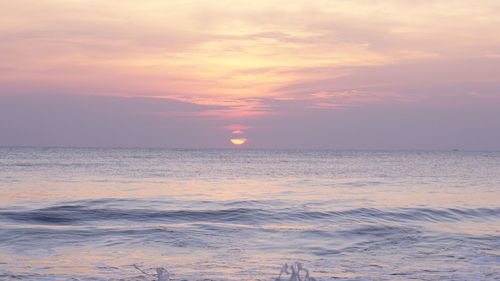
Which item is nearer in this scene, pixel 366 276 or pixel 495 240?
pixel 366 276

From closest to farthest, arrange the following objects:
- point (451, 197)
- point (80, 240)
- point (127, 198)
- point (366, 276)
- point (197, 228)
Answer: point (366, 276) → point (80, 240) → point (197, 228) → point (127, 198) → point (451, 197)

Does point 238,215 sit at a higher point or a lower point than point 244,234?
higher

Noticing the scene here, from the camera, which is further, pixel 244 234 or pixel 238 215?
pixel 238 215

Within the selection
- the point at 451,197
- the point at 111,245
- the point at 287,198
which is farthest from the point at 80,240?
the point at 451,197

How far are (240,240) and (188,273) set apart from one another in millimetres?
4183

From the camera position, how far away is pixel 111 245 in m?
12.9

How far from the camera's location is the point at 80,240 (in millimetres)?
13758

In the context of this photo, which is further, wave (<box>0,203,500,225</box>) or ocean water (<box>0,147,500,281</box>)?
wave (<box>0,203,500,225</box>)

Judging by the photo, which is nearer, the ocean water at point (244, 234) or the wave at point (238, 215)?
the ocean water at point (244, 234)

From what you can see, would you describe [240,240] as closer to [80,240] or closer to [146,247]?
[146,247]

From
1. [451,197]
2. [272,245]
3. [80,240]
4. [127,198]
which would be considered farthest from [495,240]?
[127,198]

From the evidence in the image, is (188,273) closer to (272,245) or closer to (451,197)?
(272,245)

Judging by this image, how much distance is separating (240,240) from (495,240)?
6899mm

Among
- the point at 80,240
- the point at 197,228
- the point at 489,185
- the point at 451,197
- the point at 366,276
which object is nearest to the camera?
the point at 366,276
